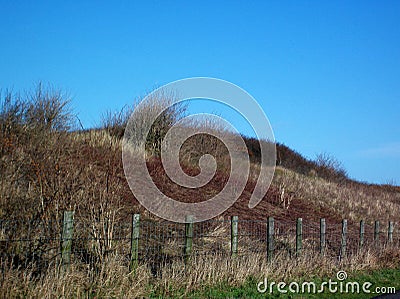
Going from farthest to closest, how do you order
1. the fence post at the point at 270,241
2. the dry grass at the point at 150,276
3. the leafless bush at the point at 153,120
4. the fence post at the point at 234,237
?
the leafless bush at the point at 153,120 < the fence post at the point at 270,241 < the fence post at the point at 234,237 < the dry grass at the point at 150,276

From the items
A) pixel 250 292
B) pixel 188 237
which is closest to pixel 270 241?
pixel 188 237

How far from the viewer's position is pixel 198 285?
34.7 feet

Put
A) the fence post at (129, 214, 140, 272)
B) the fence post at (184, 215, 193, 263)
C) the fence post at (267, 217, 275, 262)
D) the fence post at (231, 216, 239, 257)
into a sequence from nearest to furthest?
the fence post at (129, 214, 140, 272) < the fence post at (184, 215, 193, 263) < the fence post at (231, 216, 239, 257) < the fence post at (267, 217, 275, 262)

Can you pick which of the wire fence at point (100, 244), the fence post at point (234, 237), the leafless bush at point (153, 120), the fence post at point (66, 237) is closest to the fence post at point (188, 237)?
the wire fence at point (100, 244)

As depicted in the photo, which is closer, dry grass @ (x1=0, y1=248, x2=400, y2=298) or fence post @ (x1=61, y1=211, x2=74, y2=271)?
dry grass @ (x1=0, y1=248, x2=400, y2=298)

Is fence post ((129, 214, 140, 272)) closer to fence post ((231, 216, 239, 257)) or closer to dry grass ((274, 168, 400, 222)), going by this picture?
fence post ((231, 216, 239, 257))

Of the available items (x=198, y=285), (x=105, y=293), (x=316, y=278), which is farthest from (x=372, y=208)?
(x=105, y=293)

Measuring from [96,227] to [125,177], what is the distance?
328 inches

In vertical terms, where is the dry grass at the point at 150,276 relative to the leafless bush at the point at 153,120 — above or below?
below

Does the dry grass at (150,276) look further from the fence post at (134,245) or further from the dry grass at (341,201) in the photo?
the dry grass at (341,201)

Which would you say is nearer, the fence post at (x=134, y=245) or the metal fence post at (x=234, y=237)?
the fence post at (x=134, y=245)

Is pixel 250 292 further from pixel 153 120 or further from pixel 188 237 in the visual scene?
pixel 153 120

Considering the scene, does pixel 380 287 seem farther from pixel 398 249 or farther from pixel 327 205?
pixel 327 205

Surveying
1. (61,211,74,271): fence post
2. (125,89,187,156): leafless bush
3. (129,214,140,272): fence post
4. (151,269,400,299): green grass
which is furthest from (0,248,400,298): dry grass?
(125,89,187,156): leafless bush
